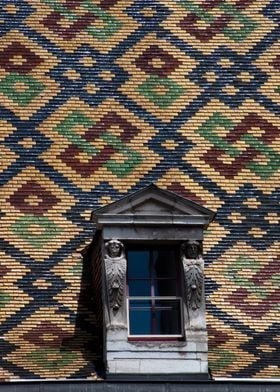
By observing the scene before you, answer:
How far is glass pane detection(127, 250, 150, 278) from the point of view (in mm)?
23792

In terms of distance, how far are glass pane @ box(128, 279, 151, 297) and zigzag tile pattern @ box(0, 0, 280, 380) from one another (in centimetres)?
66

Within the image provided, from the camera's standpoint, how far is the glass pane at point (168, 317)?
2338 centimetres

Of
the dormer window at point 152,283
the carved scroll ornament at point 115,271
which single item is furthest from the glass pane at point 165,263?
the carved scroll ornament at point 115,271

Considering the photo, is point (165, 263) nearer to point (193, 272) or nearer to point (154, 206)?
point (193, 272)

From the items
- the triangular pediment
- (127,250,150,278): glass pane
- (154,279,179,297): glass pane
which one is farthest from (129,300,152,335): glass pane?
the triangular pediment

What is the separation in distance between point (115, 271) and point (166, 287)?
73 centimetres

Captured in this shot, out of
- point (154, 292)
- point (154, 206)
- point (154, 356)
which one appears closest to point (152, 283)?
point (154, 292)

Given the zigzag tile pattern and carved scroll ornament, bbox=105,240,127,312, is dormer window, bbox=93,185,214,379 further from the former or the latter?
the zigzag tile pattern

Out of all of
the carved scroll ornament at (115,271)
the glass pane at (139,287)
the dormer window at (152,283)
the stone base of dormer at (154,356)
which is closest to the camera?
the stone base of dormer at (154,356)

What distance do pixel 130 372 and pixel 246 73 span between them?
619 cm

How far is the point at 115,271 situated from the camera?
23.4 meters

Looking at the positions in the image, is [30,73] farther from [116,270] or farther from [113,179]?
[116,270]

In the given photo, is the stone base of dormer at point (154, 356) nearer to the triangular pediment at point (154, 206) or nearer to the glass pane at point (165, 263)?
the glass pane at point (165, 263)

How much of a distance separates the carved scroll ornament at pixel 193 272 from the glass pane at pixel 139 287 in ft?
1.62
